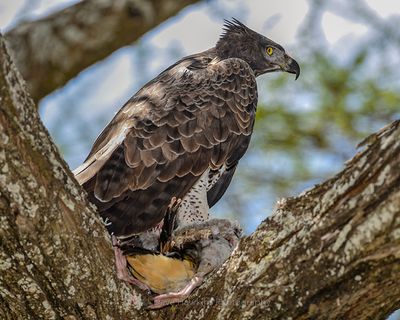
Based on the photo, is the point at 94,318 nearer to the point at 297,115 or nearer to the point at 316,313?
the point at 316,313

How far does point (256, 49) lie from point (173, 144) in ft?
7.48

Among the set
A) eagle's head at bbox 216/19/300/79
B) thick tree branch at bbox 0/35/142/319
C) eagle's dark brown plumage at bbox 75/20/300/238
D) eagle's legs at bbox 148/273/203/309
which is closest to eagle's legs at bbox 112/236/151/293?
thick tree branch at bbox 0/35/142/319

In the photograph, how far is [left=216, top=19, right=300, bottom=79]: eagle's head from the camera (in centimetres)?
804

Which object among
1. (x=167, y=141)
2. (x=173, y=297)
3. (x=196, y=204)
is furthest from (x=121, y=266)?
(x=196, y=204)

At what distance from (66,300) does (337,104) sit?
529cm

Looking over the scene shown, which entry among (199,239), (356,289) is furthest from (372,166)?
(199,239)

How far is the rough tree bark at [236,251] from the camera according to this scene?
3766 millimetres

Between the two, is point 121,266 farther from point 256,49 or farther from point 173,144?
point 256,49

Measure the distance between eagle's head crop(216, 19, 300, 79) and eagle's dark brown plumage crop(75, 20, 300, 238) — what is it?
40cm

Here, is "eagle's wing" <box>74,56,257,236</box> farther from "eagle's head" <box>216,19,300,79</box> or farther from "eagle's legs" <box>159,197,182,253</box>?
"eagle's head" <box>216,19,300,79</box>

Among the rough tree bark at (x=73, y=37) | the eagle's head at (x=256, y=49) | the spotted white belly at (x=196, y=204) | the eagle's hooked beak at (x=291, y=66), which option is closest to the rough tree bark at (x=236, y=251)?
the spotted white belly at (x=196, y=204)

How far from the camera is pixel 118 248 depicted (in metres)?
4.72

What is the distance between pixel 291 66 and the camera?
27.0 ft

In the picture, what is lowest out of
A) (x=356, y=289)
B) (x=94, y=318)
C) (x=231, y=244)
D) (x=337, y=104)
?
(x=356, y=289)
